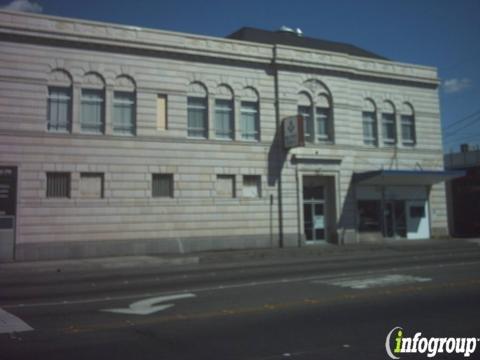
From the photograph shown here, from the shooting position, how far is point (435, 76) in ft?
113

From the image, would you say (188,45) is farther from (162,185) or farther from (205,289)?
(205,289)

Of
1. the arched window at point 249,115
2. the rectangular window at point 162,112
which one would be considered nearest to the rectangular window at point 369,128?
the arched window at point 249,115

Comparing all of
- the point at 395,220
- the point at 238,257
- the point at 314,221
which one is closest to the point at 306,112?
the point at 314,221

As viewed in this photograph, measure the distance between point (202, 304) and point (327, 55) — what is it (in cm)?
2298

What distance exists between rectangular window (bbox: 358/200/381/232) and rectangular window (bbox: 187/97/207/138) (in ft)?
36.3

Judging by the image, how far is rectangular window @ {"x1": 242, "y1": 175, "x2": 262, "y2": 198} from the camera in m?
27.5

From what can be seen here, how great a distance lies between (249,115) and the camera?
28203mm

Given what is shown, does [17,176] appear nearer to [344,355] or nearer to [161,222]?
[161,222]

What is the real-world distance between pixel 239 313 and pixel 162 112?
59.3ft

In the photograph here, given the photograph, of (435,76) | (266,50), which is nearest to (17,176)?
(266,50)

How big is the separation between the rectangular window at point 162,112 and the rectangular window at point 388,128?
49.0ft

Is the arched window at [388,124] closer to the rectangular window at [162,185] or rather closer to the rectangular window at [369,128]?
the rectangular window at [369,128]

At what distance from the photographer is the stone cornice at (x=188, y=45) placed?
2334cm

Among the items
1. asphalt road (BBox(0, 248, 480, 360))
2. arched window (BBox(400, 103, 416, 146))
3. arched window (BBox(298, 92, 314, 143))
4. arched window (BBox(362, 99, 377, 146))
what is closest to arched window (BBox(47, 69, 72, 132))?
asphalt road (BBox(0, 248, 480, 360))
